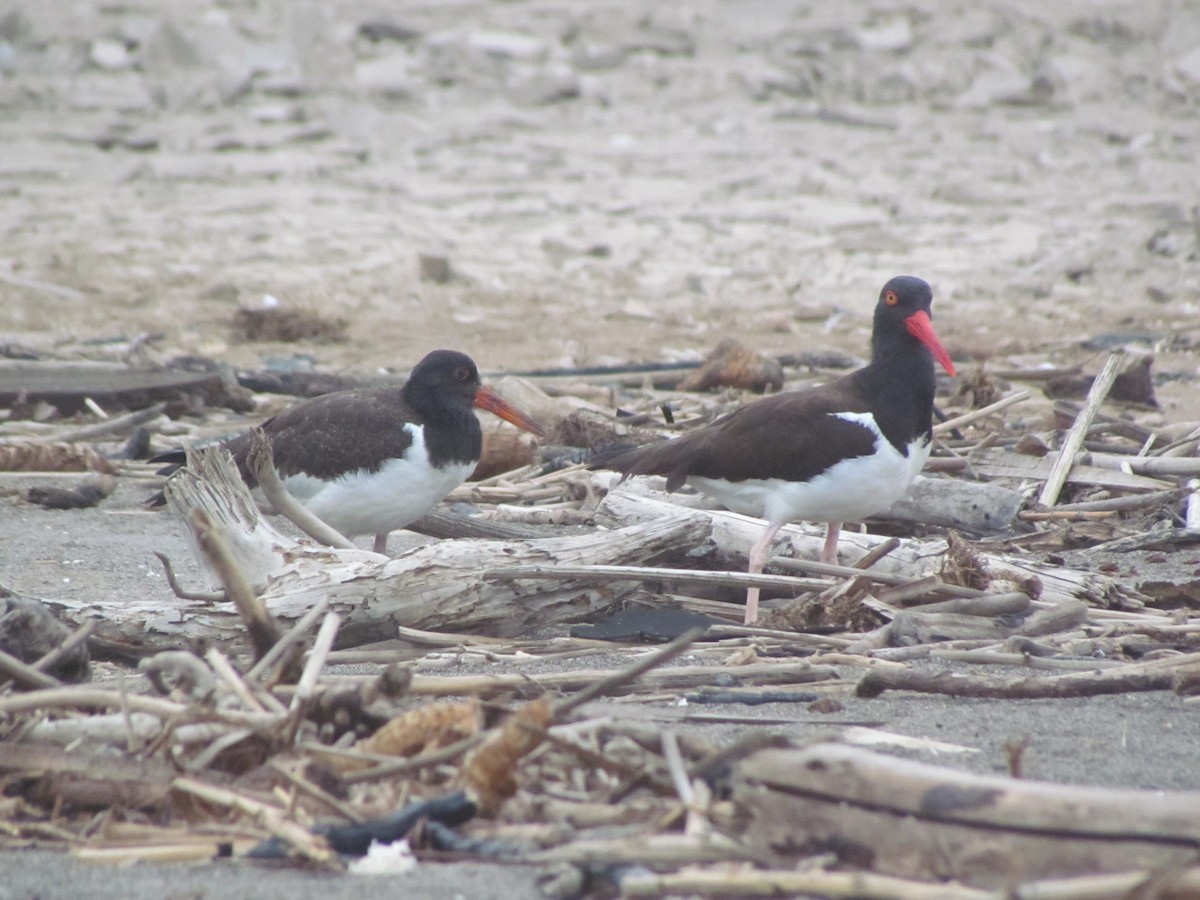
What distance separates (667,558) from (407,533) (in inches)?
91.4

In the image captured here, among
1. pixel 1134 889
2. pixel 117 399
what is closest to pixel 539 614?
Result: pixel 1134 889

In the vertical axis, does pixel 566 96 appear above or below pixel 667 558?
above

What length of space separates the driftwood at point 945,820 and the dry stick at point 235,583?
1075 millimetres

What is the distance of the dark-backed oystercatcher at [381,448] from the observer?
5734 mm

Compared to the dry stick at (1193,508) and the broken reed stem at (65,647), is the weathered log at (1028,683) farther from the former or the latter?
the dry stick at (1193,508)

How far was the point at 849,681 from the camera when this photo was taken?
3816 mm

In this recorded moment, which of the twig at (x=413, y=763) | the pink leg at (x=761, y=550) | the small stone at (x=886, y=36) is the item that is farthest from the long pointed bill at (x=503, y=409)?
the small stone at (x=886, y=36)

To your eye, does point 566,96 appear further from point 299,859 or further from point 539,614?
point 299,859

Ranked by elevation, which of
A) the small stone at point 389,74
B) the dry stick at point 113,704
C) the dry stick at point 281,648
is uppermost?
the small stone at point 389,74

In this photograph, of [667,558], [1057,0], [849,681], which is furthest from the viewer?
[1057,0]

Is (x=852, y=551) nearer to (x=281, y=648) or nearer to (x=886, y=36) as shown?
(x=281, y=648)

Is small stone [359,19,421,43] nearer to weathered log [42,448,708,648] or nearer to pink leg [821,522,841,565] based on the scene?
pink leg [821,522,841,565]

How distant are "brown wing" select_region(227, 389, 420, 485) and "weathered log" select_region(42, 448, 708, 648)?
144cm

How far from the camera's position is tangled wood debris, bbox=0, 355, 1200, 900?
8.02 ft
